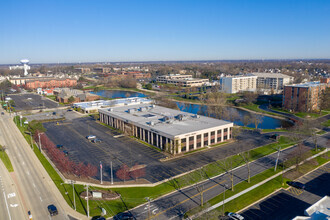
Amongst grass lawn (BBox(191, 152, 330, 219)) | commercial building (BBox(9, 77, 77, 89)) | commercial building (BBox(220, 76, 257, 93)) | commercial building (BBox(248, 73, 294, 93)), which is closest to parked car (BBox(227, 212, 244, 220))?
grass lawn (BBox(191, 152, 330, 219))

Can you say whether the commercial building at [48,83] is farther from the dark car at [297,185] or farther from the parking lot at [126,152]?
the dark car at [297,185]

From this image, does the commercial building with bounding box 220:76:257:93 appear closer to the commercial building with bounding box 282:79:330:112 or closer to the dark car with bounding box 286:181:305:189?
the commercial building with bounding box 282:79:330:112

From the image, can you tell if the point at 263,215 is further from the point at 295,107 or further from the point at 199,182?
the point at 295,107

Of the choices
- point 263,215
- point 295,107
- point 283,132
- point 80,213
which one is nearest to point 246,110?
point 295,107

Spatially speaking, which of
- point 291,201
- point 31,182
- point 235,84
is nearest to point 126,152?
point 31,182

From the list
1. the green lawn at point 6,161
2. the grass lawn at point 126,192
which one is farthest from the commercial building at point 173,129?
the green lawn at point 6,161

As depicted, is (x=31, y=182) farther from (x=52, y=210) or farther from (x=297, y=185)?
(x=297, y=185)
